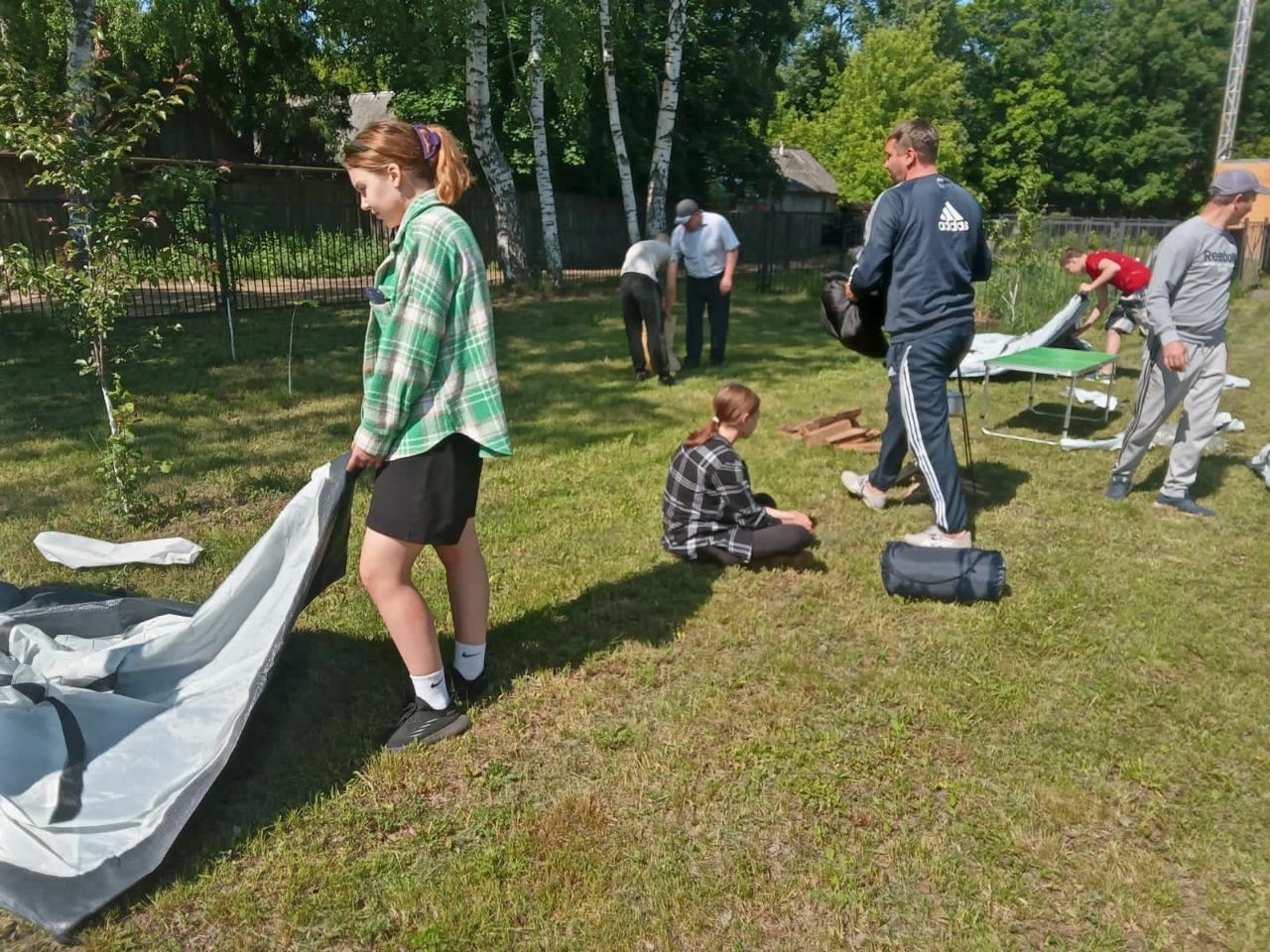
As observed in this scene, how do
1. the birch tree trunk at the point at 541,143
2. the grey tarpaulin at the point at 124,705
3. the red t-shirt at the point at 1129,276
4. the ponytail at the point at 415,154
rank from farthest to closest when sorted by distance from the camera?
the birch tree trunk at the point at 541,143 < the red t-shirt at the point at 1129,276 < the ponytail at the point at 415,154 < the grey tarpaulin at the point at 124,705

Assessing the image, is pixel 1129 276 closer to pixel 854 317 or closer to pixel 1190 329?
pixel 1190 329

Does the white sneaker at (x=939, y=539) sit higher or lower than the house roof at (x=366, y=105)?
lower

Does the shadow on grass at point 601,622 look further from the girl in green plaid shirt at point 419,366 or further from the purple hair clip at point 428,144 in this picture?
the purple hair clip at point 428,144

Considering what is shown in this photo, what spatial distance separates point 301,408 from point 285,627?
18.7 feet

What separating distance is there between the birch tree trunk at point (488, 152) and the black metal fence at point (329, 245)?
0.75 m

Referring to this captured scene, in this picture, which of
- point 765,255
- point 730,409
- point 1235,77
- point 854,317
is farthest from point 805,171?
point 730,409

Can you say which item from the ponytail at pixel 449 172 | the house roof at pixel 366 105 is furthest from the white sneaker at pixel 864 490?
the house roof at pixel 366 105

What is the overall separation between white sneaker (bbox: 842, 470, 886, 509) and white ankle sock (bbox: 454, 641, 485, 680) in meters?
3.10

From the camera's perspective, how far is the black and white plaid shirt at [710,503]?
15.1 ft

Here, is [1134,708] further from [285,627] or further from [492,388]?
[285,627]

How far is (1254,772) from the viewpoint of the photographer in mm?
3150

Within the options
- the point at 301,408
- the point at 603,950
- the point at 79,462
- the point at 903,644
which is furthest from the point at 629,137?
the point at 603,950

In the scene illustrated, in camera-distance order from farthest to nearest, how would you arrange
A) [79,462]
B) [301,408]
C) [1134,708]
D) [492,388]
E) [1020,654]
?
[301,408], [79,462], [1020,654], [1134,708], [492,388]

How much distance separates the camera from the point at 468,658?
11.3 feet
